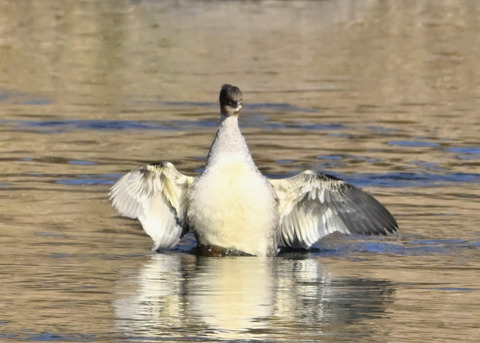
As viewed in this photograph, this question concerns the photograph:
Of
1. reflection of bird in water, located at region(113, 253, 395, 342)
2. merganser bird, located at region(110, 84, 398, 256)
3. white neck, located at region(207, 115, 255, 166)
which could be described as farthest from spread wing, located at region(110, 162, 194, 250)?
reflection of bird in water, located at region(113, 253, 395, 342)

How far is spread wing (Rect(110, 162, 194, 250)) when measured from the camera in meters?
11.0

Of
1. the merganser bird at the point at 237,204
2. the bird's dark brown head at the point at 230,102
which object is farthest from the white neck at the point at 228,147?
the bird's dark brown head at the point at 230,102

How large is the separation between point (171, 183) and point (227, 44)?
51.9 ft

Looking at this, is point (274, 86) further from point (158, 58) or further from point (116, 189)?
point (116, 189)

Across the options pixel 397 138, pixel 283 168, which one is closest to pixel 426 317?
pixel 283 168

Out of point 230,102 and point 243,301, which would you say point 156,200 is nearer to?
point 230,102

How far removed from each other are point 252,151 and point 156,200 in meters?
4.27

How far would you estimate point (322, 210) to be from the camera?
11.3 meters

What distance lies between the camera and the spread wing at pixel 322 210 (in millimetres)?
11000

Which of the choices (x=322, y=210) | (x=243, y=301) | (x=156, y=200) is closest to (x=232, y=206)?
(x=156, y=200)

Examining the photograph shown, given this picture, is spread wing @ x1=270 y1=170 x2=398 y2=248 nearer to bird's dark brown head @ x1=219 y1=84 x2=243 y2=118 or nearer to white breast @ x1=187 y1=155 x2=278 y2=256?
white breast @ x1=187 y1=155 x2=278 y2=256

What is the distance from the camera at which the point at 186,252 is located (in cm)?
1101

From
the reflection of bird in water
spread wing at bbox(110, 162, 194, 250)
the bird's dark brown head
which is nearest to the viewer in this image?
the reflection of bird in water

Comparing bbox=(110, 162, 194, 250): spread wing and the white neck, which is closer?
the white neck
